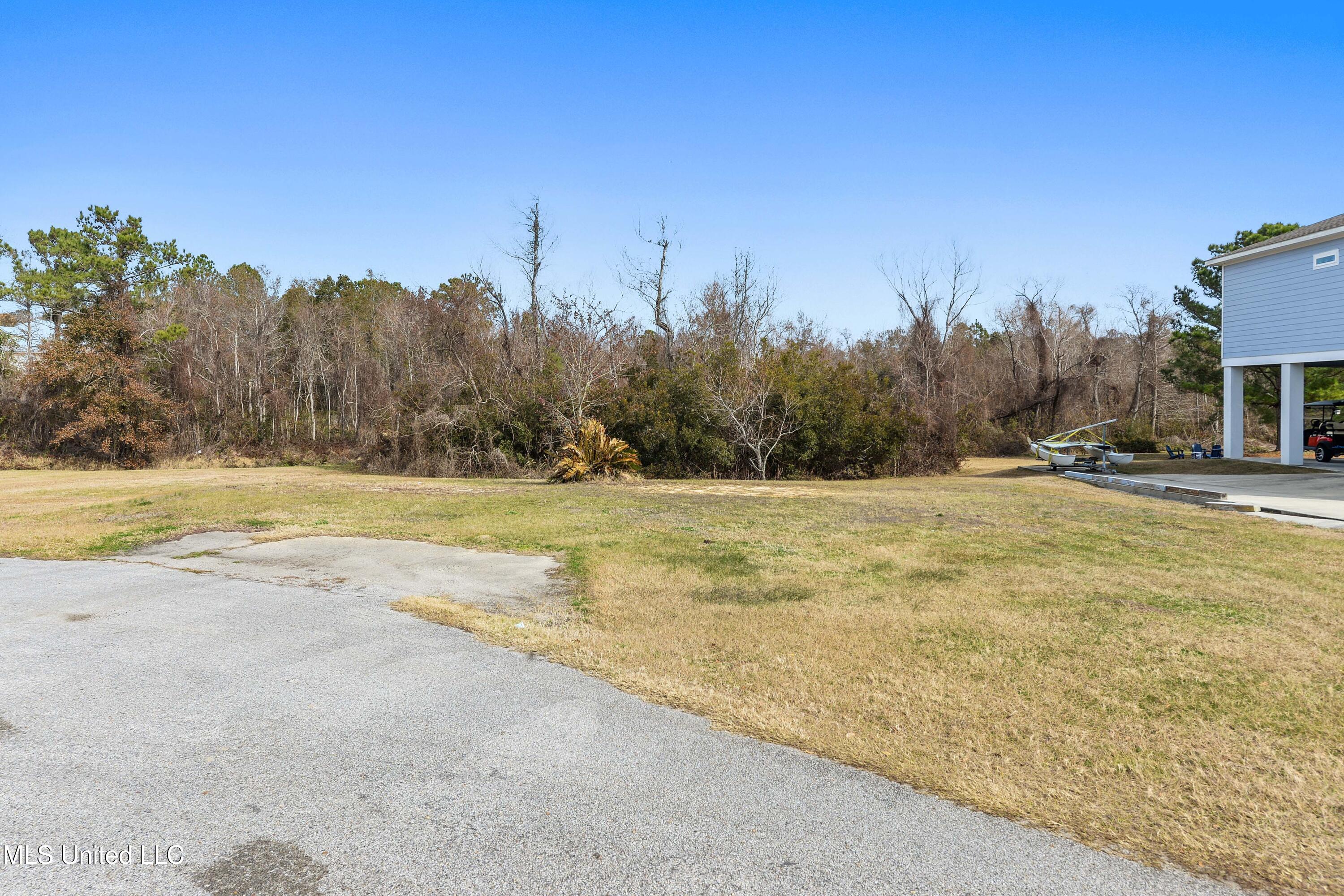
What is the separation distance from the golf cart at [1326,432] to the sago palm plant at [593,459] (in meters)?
20.8

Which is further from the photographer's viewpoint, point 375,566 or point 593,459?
point 593,459

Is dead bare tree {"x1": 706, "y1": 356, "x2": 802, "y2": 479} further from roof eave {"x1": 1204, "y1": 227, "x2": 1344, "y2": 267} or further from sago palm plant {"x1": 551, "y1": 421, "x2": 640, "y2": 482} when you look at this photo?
roof eave {"x1": 1204, "y1": 227, "x2": 1344, "y2": 267}

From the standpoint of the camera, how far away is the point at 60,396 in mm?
29094

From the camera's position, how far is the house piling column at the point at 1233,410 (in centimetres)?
2141

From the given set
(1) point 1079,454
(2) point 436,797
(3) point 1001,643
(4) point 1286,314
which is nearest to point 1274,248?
(4) point 1286,314

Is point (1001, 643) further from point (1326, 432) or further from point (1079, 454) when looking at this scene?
point (1326, 432)

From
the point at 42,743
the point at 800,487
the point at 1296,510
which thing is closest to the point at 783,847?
the point at 42,743

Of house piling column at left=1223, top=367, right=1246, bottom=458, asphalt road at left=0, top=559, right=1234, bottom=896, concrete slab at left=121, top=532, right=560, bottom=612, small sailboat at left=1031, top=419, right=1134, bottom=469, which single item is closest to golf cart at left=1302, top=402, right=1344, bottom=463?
house piling column at left=1223, top=367, right=1246, bottom=458

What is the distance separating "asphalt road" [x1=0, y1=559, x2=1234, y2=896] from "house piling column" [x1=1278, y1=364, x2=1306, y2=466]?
2365cm

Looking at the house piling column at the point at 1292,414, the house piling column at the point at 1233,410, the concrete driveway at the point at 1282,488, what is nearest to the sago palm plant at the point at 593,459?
the concrete driveway at the point at 1282,488

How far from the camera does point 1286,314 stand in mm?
20031

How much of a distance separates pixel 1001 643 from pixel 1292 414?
21.7 m

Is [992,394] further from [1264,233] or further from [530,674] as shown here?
[530,674]

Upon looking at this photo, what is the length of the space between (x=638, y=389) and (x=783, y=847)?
1988cm
